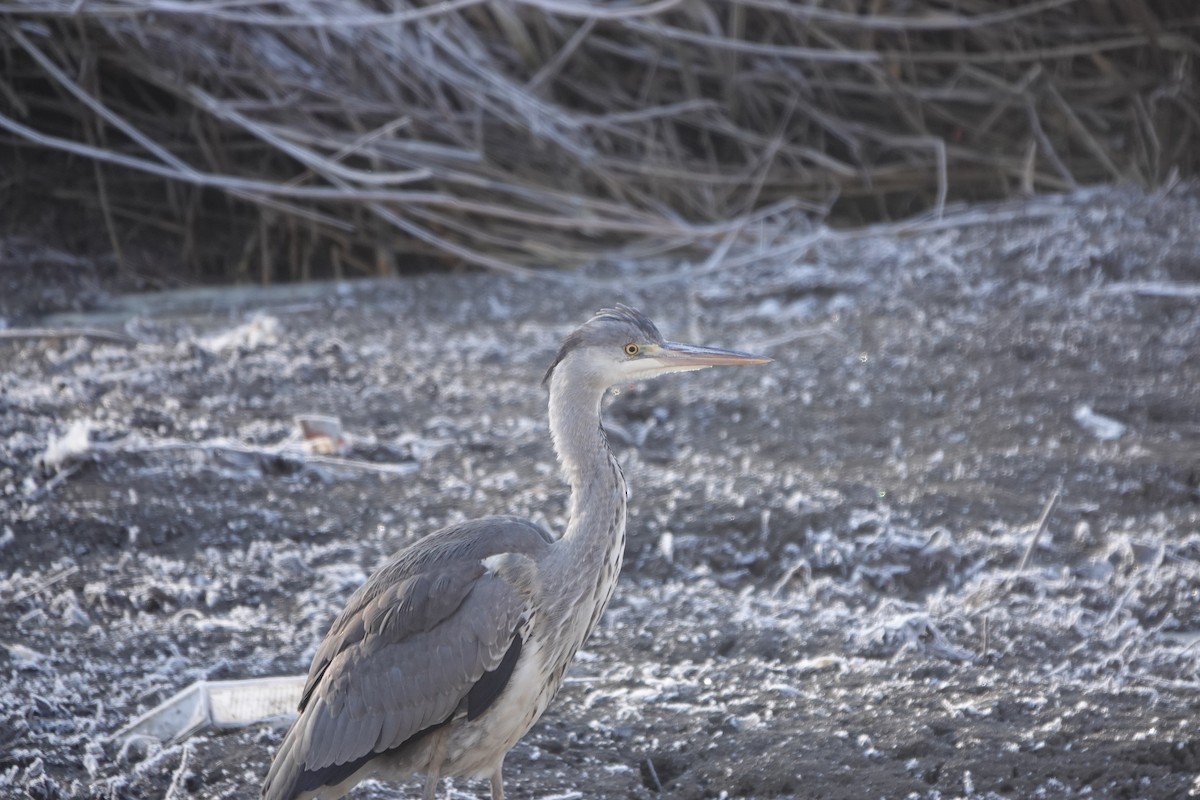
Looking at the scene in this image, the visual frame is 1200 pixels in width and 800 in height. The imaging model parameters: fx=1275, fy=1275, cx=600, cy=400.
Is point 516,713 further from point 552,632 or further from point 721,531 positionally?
point 721,531

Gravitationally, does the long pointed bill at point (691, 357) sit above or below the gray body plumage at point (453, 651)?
above

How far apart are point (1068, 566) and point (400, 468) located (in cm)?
231

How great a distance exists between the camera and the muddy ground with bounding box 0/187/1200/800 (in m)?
3.04

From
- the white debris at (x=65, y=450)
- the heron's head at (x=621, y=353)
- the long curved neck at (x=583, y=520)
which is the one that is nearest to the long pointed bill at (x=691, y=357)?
the heron's head at (x=621, y=353)

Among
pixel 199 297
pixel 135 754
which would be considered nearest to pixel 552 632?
pixel 135 754

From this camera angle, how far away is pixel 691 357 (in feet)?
10.3

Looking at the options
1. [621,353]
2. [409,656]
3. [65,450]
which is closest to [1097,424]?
[621,353]

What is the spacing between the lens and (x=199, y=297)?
6969 millimetres

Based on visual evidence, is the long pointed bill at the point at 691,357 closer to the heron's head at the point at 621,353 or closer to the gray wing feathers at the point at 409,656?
the heron's head at the point at 621,353

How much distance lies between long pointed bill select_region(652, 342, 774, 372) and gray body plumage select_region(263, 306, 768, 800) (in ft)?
1.04

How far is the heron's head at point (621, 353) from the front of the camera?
3.06 m

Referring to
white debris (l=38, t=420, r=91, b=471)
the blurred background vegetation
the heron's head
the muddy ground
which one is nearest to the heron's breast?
the muddy ground

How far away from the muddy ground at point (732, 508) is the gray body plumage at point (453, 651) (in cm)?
30

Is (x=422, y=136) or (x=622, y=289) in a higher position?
(x=422, y=136)
